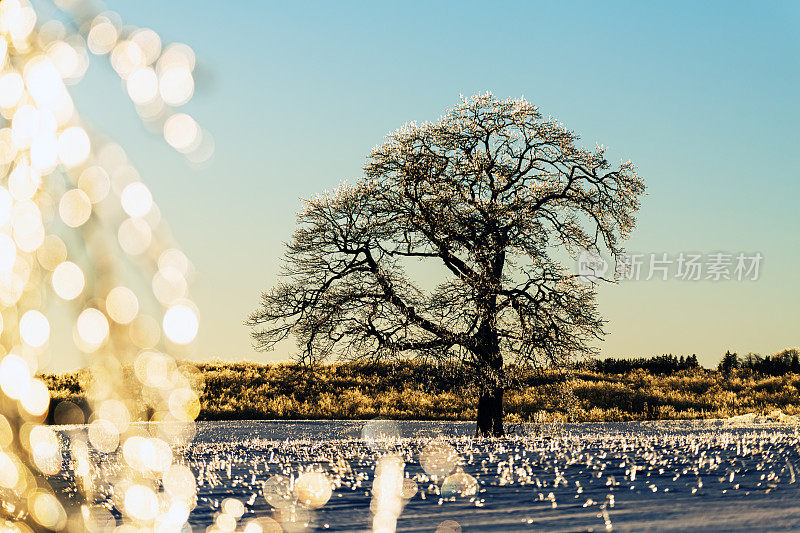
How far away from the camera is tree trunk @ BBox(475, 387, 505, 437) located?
65.5 ft

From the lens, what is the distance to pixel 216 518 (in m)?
7.39

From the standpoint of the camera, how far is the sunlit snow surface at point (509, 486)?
701 centimetres

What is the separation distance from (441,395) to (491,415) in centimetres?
1420

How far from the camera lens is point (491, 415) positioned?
66.0 ft

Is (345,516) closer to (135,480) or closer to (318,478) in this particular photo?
(318,478)

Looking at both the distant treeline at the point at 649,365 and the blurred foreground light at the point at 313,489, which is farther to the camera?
the distant treeline at the point at 649,365

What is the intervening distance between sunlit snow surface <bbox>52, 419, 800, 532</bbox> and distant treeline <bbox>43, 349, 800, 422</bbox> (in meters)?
15.2

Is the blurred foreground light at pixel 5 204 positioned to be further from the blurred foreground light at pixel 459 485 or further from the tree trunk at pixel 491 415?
the tree trunk at pixel 491 415

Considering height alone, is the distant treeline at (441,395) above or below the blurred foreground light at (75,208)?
below

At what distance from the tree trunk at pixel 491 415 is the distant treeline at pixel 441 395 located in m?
7.78

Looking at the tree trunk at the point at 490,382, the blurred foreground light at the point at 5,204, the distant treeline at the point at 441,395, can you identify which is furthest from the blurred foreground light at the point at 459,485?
the distant treeline at the point at 441,395

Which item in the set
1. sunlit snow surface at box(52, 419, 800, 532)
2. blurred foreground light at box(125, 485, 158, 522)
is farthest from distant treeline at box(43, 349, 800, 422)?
blurred foreground light at box(125, 485, 158, 522)


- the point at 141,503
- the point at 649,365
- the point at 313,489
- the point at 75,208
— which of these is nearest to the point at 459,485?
the point at 313,489

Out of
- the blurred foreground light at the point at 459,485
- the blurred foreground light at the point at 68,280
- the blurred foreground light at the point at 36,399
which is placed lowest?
the blurred foreground light at the point at 459,485
